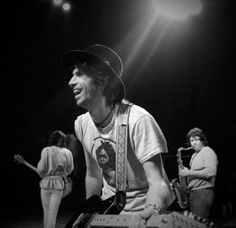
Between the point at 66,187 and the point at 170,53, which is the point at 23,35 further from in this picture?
the point at 66,187

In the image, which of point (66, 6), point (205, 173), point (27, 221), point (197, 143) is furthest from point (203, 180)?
point (66, 6)

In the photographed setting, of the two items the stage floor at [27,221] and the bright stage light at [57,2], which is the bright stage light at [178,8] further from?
the stage floor at [27,221]

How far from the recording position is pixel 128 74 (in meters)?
11.9

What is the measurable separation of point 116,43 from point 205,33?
3.06m

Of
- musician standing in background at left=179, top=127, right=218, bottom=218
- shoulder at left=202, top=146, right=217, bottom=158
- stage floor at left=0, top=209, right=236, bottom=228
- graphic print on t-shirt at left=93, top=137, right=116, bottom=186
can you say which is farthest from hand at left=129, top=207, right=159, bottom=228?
stage floor at left=0, top=209, right=236, bottom=228

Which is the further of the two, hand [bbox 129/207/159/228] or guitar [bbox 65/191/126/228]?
guitar [bbox 65/191/126/228]

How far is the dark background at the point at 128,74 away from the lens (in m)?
10.2

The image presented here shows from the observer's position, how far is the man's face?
2.03 metres

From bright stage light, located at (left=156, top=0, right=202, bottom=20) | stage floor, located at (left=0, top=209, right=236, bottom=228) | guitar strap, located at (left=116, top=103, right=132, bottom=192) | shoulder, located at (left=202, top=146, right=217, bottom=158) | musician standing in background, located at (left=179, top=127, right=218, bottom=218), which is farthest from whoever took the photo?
bright stage light, located at (left=156, top=0, right=202, bottom=20)

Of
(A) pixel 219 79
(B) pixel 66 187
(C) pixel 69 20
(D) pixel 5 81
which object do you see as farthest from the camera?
(D) pixel 5 81

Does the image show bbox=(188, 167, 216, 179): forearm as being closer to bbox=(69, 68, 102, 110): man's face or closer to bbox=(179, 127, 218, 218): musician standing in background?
bbox=(179, 127, 218, 218): musician standing in background

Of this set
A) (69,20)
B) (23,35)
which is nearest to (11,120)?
(23,35)

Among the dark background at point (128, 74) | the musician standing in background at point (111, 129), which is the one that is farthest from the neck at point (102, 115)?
the dark background at point (128, 74)

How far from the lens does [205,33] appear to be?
10.7 m
